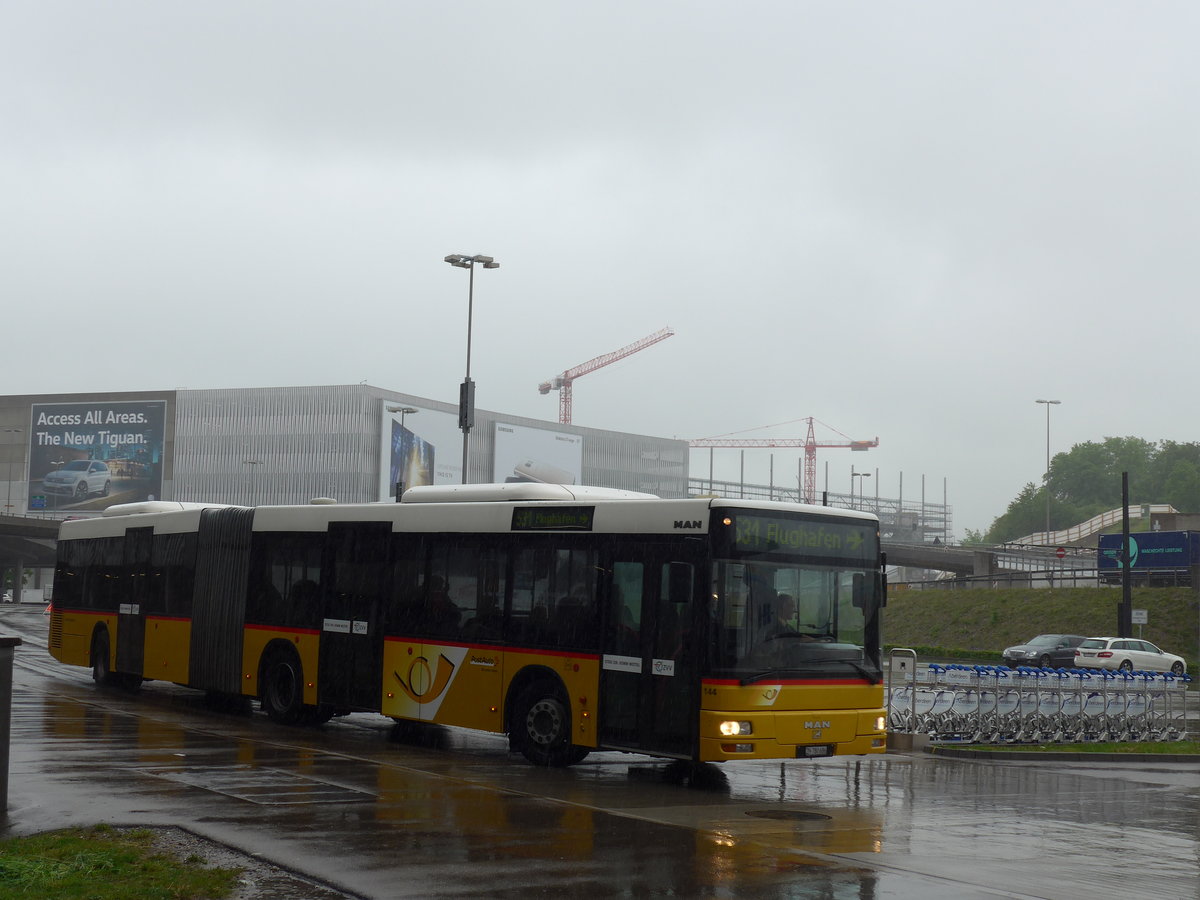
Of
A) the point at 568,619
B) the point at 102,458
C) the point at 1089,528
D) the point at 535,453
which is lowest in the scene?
the point at 568,619

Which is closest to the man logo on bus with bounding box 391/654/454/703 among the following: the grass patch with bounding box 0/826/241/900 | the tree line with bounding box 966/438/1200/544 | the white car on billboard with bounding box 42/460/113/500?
the grass patch with bounding box 0/826/241/900

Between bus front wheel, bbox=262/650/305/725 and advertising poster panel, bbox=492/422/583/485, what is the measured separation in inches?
4322

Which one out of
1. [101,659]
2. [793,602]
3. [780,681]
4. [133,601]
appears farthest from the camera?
[101,659]

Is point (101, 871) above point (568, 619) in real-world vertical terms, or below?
below

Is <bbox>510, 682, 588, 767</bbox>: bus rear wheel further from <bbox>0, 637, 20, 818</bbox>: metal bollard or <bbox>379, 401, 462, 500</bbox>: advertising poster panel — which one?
<bbox>379, 401, 462, 500</bbox>: advertising poster panel

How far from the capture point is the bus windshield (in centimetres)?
1385

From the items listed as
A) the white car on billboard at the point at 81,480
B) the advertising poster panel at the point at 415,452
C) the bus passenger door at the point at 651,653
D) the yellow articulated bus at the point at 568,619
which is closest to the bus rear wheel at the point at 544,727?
the yellow articulated bus at the point at 568,619

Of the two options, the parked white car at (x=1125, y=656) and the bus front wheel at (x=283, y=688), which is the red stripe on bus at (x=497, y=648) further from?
the parked white car at (x=1125, y=656)

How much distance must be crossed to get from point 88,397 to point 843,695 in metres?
Result: 132

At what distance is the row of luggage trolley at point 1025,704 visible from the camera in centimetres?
2055

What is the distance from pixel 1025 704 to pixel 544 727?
29.9ft

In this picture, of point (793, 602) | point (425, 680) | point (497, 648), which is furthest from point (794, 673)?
point (425, 680)

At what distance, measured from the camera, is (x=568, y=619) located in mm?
15352

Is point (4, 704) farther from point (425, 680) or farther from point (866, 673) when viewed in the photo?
point (866, 673)
